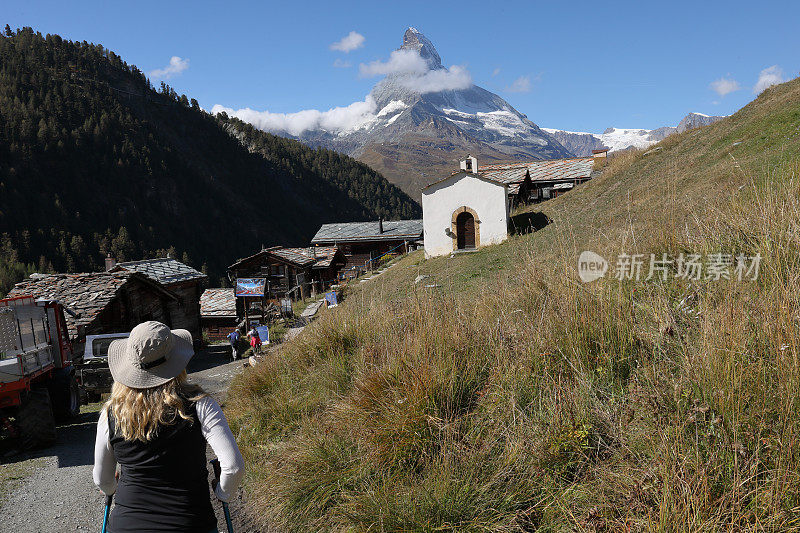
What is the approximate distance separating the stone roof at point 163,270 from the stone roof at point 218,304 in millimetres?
8682

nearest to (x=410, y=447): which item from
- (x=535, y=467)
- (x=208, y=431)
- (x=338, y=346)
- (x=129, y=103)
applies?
(x=535, y=467)

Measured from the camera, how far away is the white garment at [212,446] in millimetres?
2613

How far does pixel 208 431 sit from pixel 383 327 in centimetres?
317

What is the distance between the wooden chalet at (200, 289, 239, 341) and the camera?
4033 centimetres

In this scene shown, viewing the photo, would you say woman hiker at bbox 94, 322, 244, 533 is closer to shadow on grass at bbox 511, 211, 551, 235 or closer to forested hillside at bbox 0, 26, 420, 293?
shadow on grass at bbox 511, 211, 551, 235

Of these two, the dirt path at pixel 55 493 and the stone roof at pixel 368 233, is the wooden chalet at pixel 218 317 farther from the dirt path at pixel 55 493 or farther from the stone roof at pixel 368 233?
the dirt path at pixel 55 493

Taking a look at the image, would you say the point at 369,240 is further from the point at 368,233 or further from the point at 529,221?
the point at 529,221

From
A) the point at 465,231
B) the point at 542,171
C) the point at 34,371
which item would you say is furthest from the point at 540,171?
the point at 34,371

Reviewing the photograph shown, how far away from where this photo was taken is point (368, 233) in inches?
2164

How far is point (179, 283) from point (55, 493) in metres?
25.4

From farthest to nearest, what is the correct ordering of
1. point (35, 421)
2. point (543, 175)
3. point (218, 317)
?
point (218, 317), point (543, 175), point (35, 421)

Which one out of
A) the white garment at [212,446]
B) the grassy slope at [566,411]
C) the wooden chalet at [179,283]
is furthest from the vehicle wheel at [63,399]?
the wooden chalet at [179,283]

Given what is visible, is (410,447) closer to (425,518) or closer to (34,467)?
(425,518)

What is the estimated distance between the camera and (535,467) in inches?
123
